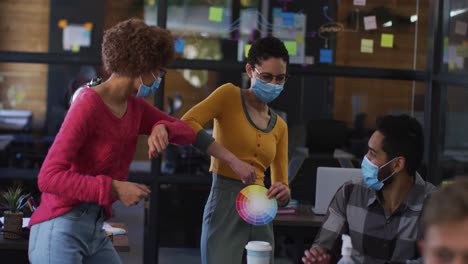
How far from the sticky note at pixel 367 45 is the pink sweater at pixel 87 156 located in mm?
3667

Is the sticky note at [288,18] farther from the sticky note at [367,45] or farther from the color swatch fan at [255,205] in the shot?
the color swatch fan at [255,205]

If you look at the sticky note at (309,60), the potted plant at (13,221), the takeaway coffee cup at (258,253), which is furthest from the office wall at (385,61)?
the takeaway coffee cup at (258,253)

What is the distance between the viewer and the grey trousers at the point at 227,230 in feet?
10.9

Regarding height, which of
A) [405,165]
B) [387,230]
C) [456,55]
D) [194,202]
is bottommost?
[194,202]

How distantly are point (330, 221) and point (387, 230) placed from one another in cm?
20

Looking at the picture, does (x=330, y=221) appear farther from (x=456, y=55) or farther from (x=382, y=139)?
(x=456, y=55)

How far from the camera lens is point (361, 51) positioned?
6.16 metres

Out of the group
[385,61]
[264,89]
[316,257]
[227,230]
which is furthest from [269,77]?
[385,61]

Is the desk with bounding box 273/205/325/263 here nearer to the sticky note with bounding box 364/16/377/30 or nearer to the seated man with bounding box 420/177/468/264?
the sticky note with bounding box 364/16/377/30

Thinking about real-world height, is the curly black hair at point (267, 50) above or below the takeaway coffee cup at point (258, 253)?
above

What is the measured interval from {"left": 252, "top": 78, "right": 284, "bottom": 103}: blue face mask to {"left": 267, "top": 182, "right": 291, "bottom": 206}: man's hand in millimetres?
504

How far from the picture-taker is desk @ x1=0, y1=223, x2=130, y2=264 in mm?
3326

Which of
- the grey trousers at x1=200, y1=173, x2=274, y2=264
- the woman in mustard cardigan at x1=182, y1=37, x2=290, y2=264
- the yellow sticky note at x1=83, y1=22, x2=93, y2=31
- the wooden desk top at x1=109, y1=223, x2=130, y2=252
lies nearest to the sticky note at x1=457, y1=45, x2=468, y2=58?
the woman in mustard cardigan at x1=182, y1=37, x2=290, y2=264

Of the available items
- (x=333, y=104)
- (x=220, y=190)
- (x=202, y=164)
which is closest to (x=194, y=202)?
(x=202, y=164)
